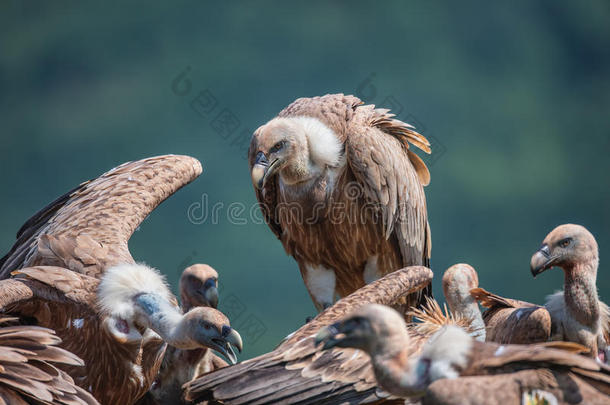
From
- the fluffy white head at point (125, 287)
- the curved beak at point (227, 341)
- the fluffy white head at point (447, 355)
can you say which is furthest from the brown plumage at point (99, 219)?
the fluffy white head at point (447, 355)

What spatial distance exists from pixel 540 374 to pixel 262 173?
2112 mm

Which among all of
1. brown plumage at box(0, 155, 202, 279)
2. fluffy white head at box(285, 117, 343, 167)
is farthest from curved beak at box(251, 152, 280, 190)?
brown plumage at box(0, 155, 202, 279)

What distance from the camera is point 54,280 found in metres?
2.95

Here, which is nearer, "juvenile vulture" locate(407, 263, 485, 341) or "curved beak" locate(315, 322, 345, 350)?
"curved beak" locate(315, 322, 345, 350)

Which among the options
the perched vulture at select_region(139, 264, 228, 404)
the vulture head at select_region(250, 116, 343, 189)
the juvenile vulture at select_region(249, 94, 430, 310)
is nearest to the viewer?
the perched vulture at select_region(139, 264, 228, 404)

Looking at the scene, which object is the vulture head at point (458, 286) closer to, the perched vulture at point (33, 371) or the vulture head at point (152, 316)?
the vulture head at point (152, 316)

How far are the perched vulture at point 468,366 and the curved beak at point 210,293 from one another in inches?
70.1

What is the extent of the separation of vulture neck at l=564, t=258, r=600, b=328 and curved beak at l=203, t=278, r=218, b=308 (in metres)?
1.65

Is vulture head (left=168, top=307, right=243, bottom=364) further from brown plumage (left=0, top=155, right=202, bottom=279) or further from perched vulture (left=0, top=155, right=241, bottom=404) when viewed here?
brown plumage (left=0, top=155, right=202, bottom=279)

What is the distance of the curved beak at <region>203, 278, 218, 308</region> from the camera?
150 inches

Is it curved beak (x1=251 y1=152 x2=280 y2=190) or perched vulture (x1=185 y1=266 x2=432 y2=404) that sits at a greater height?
curved beak (x1=251 y1=152 x2=280 y2=190)

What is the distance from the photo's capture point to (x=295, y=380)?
2.62m

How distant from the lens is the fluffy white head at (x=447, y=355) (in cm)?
204

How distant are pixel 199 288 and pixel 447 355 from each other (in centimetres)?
203
